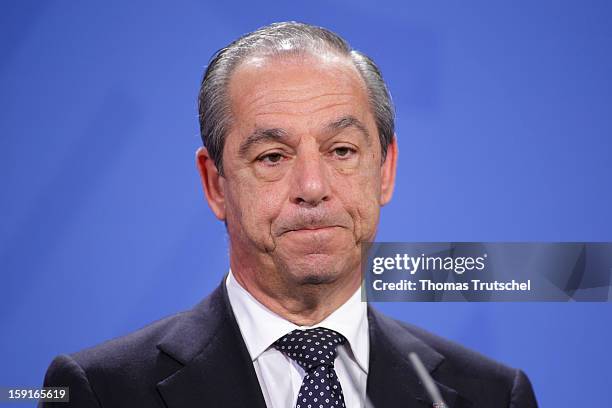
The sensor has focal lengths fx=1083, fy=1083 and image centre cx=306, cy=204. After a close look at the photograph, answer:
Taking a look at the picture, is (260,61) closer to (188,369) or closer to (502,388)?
(188,369)

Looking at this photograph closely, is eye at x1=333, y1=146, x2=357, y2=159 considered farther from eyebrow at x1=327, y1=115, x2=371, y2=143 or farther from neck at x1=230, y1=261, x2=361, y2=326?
neck at x1=230, y1=261, x2=361, y2=326

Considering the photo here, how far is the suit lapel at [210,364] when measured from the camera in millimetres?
1817

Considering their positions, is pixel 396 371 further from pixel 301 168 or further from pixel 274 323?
pixel 301 168

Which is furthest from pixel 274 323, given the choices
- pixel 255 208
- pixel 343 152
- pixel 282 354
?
pixel 343 152

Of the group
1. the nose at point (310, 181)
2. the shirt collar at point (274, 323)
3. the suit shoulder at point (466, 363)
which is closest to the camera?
the nose at point (310, 181)

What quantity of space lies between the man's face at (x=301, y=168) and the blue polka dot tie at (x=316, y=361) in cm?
10

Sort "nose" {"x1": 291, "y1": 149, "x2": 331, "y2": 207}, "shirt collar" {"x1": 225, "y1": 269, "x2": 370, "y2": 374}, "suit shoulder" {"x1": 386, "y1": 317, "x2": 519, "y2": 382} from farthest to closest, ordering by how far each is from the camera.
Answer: "suit shoulder" {"x1": 386, "y1": 317, "x2": 519, "y2": 382} < "shirt collar" {"x1": 225, "y1": 269, "x2": 370, "y2": 374} < "nose" {"x1": 291, "y1": 149, "x2": 331, "y2": 207}

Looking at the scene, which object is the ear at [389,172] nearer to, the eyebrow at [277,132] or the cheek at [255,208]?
the eyebrow at [277,132]

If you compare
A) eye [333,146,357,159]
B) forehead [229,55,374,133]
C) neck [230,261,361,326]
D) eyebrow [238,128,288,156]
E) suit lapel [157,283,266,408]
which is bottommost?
suit lapel [157,283,266,408]

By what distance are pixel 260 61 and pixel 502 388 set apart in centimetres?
74

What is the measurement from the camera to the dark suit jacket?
1823 mm

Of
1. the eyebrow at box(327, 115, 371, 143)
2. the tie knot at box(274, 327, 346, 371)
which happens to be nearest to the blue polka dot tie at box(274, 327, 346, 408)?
the tie knot at box(274, 327, 346, 371)

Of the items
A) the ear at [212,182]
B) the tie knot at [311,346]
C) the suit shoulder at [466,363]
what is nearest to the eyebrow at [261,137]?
the ear at [212,182]

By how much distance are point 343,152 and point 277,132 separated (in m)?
0.12
